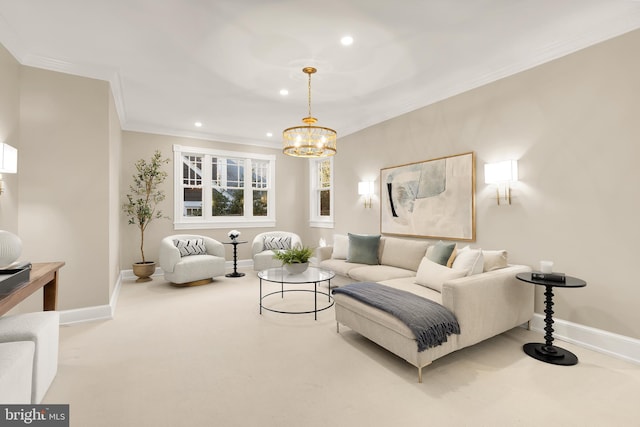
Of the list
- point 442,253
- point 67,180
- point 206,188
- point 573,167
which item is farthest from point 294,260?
point 206,188

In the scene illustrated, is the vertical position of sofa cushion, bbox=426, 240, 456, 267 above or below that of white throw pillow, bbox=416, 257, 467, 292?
above

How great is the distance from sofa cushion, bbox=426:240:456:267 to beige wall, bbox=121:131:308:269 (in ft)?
13.9

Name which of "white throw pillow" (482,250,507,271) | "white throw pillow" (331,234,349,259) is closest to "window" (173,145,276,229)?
"white throw pillow" (331,234,349,259)

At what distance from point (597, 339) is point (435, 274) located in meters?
1.46

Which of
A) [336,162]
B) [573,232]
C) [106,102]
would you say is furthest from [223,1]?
[336,162]

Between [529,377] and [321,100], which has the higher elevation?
[321,100]

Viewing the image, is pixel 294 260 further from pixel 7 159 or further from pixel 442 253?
pixel 7 159

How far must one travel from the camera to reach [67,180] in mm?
3367

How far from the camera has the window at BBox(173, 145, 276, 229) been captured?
614 cm

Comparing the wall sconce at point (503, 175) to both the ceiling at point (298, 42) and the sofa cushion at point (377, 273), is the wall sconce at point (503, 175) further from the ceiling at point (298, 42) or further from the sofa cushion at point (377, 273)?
the sofa cushion at point (377, 273)

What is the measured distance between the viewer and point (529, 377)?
91.3 inches

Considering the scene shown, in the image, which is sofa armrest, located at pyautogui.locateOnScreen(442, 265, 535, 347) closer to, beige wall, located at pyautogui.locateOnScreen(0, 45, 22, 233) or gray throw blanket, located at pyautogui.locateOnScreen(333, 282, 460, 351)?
gray throw blanket, located at pyautogui.locateOnScreen(333, 282, 460, 351)

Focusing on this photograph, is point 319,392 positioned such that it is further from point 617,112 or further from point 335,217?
point 335,217

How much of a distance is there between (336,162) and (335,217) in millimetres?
1132
